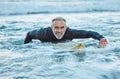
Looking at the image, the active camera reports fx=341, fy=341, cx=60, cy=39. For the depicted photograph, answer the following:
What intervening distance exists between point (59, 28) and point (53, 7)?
1166 centimetres

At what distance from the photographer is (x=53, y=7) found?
1873 cm

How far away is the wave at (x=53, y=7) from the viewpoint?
17.8m

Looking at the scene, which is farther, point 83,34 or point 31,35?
point 31,35

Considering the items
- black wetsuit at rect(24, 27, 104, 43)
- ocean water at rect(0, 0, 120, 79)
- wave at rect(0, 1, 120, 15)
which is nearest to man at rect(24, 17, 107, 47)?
black wetsuit at rect(24, 27, 104, 43)

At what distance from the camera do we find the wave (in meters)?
17.8

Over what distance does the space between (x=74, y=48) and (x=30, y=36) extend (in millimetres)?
1189

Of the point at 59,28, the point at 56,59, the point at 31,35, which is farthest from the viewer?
the point at 31,35

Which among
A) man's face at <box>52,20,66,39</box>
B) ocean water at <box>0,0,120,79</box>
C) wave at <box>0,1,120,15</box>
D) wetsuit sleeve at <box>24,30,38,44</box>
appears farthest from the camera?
wave at <box>0,1,120,15</box>

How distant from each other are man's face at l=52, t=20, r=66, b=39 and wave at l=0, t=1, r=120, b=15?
34.1 ft

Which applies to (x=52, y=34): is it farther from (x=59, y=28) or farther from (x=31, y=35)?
(x=31, y=35)

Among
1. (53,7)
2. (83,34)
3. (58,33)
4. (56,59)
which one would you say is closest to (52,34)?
(58,33)

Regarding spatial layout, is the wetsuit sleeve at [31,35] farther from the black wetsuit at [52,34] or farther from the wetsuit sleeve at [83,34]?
the wetsuit sleeve at [83,34]

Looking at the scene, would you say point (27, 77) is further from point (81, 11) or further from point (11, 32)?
point (81, 11)

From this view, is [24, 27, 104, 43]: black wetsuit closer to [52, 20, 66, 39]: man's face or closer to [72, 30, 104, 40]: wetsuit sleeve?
[72, 30, 104, 40]: wetsuit sleeve
